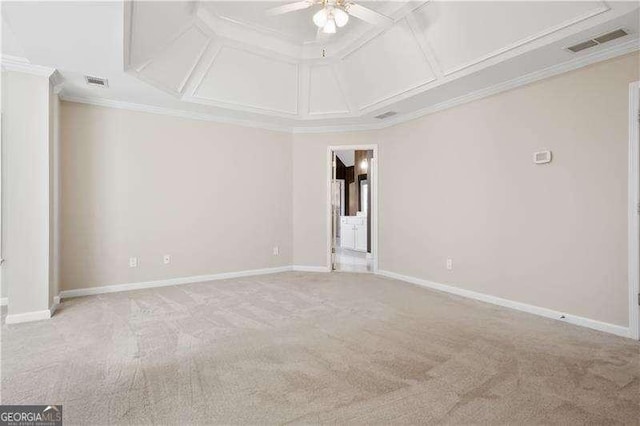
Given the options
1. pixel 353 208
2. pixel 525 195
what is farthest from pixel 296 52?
pixel 353 208

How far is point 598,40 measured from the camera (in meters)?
2.80

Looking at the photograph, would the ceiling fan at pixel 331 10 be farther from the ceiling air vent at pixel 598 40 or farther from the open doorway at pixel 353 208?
the open doorway at pixel 353 208

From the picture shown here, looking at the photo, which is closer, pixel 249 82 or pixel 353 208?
pixel 249 82

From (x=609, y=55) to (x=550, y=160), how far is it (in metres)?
1.01

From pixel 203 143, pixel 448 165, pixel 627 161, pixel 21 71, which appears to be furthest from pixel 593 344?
pixel 21 71

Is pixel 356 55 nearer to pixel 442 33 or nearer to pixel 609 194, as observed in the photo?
pixel 442 33

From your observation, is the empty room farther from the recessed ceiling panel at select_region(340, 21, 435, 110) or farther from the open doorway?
the open doorway

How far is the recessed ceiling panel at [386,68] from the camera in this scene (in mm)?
3695

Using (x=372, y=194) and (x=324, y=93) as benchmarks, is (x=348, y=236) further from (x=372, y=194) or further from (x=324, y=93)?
(x=324, y=93)

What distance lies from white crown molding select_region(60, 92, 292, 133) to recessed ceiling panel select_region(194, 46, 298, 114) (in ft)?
1.78

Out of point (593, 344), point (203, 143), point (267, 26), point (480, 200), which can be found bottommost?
point (593, 344)

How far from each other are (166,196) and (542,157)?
4771 millimetres

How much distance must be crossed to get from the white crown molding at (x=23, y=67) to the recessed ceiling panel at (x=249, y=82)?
60.6 inches

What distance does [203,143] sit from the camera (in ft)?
16.3
